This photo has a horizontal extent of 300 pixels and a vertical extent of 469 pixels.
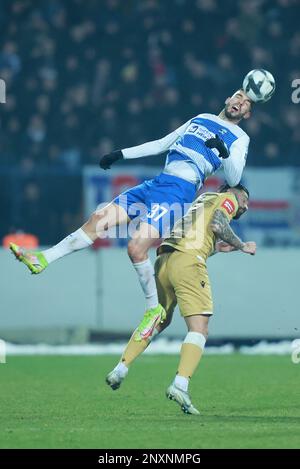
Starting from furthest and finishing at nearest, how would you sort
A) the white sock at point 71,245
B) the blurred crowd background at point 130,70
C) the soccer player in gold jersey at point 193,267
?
1. the blurred crowd background at point 130,70
2. the white sock at point 71,245
3. the soccer player in gold jersey at point 193,267

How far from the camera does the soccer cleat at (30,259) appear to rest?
10689mm

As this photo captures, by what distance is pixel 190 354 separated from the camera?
34.2 ft

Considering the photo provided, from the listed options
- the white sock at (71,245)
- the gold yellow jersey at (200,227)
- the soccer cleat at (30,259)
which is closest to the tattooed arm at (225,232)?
the gold yellow jersey at (200,227)

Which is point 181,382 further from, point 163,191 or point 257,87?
point 257,87

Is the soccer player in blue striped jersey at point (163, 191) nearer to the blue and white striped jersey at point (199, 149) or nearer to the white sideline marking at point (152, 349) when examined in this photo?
the blue and white striped jersey at point (199, 149)

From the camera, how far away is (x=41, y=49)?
71.0 ft

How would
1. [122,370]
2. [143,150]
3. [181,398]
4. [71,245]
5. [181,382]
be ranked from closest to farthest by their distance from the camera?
[181,398], [181,382], [122,370], [71,245], [143,150]

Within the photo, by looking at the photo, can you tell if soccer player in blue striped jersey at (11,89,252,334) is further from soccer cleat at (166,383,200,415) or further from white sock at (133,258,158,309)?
soccer cleat at (166,383,200,415)

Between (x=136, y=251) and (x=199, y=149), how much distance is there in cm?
114

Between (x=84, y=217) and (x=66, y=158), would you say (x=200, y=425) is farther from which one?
(x=66, y=158)

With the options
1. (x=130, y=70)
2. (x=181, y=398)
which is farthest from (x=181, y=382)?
(x=130, y=70)

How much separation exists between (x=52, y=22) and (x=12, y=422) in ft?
45.1

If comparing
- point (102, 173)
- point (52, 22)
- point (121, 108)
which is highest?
point (52, 22)

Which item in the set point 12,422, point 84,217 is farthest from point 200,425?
point 84,217
